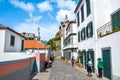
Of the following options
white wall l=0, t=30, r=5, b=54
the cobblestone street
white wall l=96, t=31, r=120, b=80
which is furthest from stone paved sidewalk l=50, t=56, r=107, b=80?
white wall l=0, t=30, r=5, b=54

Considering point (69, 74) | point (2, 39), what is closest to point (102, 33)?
point (69, 74)

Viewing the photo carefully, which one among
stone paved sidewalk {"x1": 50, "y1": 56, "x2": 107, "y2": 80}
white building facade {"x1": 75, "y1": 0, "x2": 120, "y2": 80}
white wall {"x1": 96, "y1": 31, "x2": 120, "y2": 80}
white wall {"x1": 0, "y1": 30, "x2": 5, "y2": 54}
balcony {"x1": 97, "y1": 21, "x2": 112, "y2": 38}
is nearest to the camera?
white wall {"x1": 96, "y1": 31, "x2": 120, "y2": 80}

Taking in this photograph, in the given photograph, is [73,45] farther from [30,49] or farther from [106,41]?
[106,41]

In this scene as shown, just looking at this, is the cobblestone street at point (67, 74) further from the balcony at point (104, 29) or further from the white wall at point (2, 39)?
the white wall at point (2, 39)

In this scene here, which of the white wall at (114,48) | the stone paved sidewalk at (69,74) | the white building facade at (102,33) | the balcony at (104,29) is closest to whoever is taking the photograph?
the white wall at (114,48)

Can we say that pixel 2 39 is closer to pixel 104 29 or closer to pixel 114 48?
pixel 104 29

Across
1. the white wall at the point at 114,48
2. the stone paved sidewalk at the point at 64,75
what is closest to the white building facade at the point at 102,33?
the white wall at the point at 114,48

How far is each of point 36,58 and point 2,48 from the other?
4479 mm

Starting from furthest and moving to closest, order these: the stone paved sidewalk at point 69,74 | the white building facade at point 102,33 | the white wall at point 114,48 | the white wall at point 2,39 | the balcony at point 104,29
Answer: the white wall at point 2,39 → the balcony at point 104,29 → the stone paved sidewalk at point 69,74 → the white building facade at point 102,33 → the white wall at point 114,48

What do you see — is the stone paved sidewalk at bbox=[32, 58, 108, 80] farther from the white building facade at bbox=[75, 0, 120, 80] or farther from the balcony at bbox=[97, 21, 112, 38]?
the balcony at bbox=[97, 21, 112, 38]

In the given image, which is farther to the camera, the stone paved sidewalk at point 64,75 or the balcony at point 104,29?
the balcony at point 104,29

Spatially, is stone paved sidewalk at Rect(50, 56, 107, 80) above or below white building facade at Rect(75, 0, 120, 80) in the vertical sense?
below

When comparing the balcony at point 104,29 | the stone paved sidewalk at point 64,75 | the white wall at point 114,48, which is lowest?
the stone paved sidewalk at point 64,75

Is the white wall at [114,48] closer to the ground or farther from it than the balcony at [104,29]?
closer to the ground
